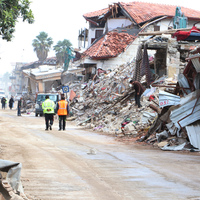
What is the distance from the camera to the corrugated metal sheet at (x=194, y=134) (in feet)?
39.8

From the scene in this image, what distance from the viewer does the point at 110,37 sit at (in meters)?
41.8

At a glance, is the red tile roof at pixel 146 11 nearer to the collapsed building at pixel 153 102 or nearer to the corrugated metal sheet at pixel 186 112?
the collapsed building at pixel 153 102

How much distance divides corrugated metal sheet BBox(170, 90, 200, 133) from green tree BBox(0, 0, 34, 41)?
8.52 m

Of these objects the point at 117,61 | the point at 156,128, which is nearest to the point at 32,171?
the point at 156,128

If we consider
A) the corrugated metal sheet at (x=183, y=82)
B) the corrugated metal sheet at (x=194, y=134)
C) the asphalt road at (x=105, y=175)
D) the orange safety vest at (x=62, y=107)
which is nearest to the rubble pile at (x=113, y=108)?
the orange safety vest at (x=62, y=107)

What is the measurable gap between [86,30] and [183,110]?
147 feet

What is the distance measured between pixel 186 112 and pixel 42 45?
8029 cm

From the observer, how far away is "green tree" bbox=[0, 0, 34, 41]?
16.7m

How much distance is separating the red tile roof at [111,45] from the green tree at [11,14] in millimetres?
22192

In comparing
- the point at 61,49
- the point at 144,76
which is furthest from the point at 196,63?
the point at 61,49

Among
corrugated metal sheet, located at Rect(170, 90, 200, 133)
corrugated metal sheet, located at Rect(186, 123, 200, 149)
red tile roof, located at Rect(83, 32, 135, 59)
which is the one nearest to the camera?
corrugated metal sheet, located at Rect(186, 123, 200, 149)

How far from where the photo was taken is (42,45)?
9031 centimetres

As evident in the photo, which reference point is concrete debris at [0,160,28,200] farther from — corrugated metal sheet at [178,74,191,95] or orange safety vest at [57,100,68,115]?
orange safety vest at [57,100,68,115]

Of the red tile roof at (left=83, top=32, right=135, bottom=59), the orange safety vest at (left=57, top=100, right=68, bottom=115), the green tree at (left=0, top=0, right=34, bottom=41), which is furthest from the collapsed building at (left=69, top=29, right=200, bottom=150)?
the green tree at (left=0, top=0, right=34, bottom=41)
